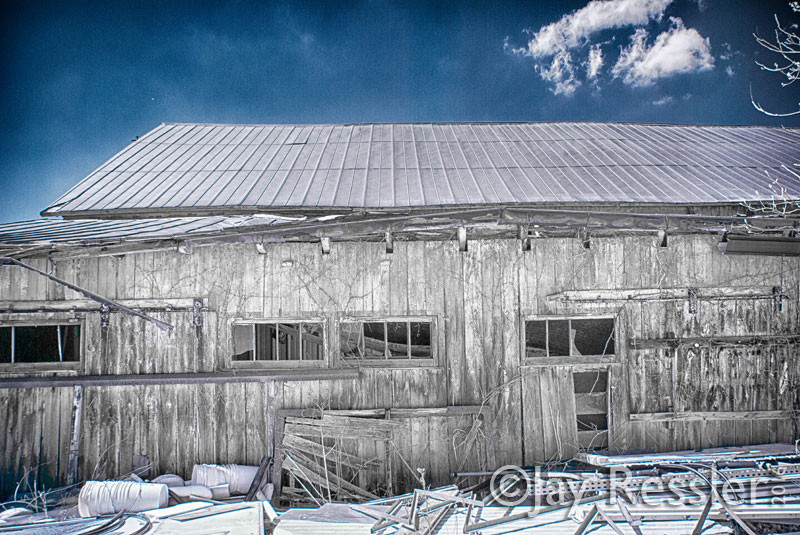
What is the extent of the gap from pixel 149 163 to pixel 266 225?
488 cm

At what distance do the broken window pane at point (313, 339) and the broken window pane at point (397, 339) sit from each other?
1010mm

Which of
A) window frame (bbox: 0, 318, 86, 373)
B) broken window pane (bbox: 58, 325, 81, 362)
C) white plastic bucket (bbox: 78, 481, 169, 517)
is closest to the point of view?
white plastic bucket (bbox: 78, 481, 169, 517)

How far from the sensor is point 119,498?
4.66m

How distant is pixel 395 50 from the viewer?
1457 inches

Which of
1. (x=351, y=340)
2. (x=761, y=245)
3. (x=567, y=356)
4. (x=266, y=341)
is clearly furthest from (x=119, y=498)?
(x=761, y=245)

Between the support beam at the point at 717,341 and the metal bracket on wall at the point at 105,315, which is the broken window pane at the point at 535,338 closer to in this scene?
the support beam at the point at 717,341

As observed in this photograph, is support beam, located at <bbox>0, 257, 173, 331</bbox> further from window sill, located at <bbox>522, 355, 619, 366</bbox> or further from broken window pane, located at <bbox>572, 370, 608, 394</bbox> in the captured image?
broken window pane, located at <bbox>572, 370, 608, 394</bbox>

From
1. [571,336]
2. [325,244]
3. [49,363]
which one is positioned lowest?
[49,363]

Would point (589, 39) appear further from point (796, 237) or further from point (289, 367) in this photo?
point (289, 367)

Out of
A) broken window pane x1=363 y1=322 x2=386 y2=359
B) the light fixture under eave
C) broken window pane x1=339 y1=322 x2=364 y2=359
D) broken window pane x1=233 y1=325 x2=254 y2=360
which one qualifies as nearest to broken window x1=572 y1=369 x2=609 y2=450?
the light fixture under eave

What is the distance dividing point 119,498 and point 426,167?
655cm

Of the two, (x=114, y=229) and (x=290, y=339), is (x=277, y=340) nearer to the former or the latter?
(x=290, y=339)

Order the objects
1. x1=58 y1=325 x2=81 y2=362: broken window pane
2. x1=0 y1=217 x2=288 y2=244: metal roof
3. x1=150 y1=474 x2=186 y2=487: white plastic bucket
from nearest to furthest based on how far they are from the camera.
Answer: x1=0 y1=217 x2=288 y2=244: metal roof
x1=150 y1=474 x2=186 y2=487: white plastic bucket
x1=58 y1=325 x2=81 y2=362: broken window pane

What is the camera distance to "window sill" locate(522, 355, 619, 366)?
18.7 feet
